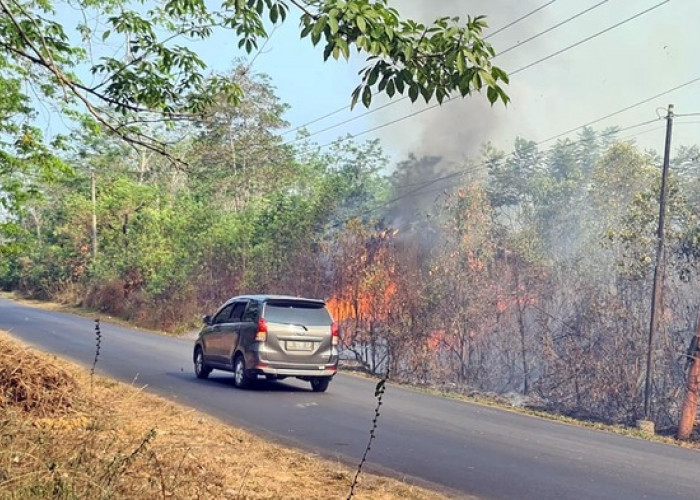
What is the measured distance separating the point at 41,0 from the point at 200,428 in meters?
5.51

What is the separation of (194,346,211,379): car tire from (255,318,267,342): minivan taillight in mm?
2136

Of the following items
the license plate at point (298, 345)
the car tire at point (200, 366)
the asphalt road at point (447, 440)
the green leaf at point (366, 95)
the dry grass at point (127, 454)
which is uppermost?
the green leaf at point (366, 95)

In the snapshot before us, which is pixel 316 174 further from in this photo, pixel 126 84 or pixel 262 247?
pixel 126 84

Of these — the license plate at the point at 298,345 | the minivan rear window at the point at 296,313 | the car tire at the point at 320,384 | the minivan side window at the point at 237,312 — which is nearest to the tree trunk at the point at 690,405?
the car tire at the point at 320,384

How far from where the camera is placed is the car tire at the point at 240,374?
15.0 meters


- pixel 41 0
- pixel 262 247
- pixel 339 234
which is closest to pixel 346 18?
pixel 41 0

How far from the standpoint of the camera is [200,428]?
994 cm

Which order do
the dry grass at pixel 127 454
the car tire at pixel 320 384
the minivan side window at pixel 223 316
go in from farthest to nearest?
the minivan side window at pixel 223 316 < the car tire at pixel 320 384 < the dry grass at pixel 127 454

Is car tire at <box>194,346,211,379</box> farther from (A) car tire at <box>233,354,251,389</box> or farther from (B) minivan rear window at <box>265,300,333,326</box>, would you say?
(B) minivan rear window at <box>265,300,333,326</box>

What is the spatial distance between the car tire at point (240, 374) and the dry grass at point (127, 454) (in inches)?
137

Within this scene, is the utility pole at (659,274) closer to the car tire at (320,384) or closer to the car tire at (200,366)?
the car tire at (320,384)

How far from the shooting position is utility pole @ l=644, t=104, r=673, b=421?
17.9 meters

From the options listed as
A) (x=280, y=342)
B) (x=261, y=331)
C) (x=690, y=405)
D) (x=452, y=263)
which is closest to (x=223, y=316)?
(x=261, y=331)

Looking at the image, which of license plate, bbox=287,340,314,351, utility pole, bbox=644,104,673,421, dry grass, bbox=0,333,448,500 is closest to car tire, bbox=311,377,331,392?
license plate, bbox=287,340,314,351
